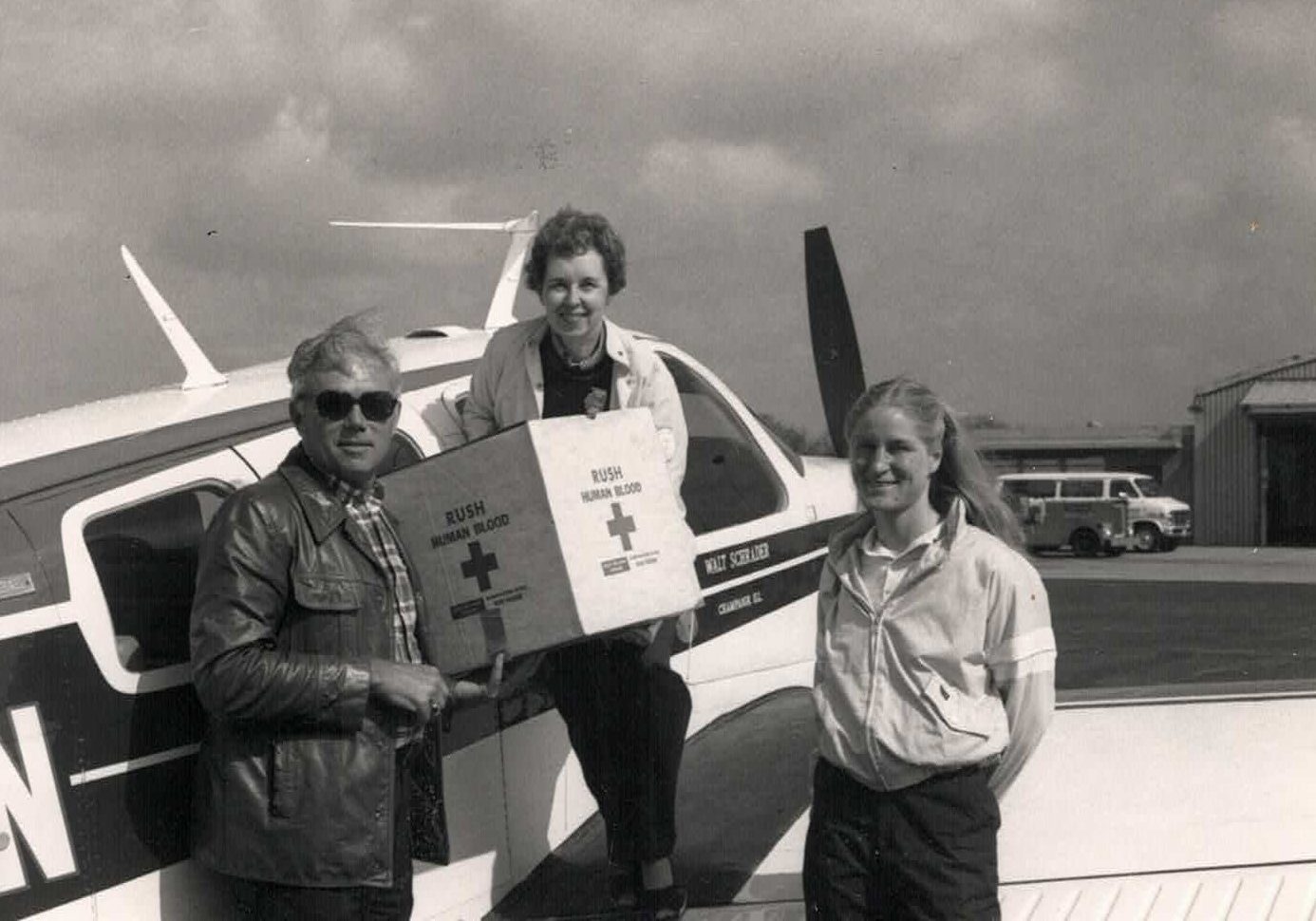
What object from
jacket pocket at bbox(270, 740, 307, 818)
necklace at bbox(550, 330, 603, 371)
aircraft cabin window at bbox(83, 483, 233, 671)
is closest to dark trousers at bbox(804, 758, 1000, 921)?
jacket pocket at bbox(270, 740, 307, 818)

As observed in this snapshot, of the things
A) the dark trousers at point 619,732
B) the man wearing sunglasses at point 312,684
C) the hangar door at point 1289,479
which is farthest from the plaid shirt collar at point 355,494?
the hangar door at point 1289,479

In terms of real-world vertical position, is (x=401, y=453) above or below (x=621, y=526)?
above

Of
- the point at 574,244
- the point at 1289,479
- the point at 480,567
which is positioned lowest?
the point at 1289,479

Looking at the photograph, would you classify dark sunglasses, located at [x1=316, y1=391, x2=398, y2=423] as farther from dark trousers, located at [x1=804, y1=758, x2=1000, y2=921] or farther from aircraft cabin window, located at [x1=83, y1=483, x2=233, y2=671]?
dark trousers, located at [x1=804, y1=758, x2=1000, y2=921]

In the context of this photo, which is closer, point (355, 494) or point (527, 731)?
point (355, 494)

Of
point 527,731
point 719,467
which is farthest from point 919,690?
point 719,467

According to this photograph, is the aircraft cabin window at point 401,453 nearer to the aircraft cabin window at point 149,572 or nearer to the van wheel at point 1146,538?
the aircraft cabin window at point 149,572

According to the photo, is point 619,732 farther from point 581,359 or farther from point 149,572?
point 149,572

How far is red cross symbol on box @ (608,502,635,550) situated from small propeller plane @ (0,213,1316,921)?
813 millimetres

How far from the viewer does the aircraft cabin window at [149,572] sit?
3.15 m

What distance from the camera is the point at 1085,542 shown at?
123 ft

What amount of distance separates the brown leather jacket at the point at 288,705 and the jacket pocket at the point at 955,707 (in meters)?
1.18

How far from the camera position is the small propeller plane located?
299 centimetres

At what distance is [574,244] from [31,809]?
1.84 meters
